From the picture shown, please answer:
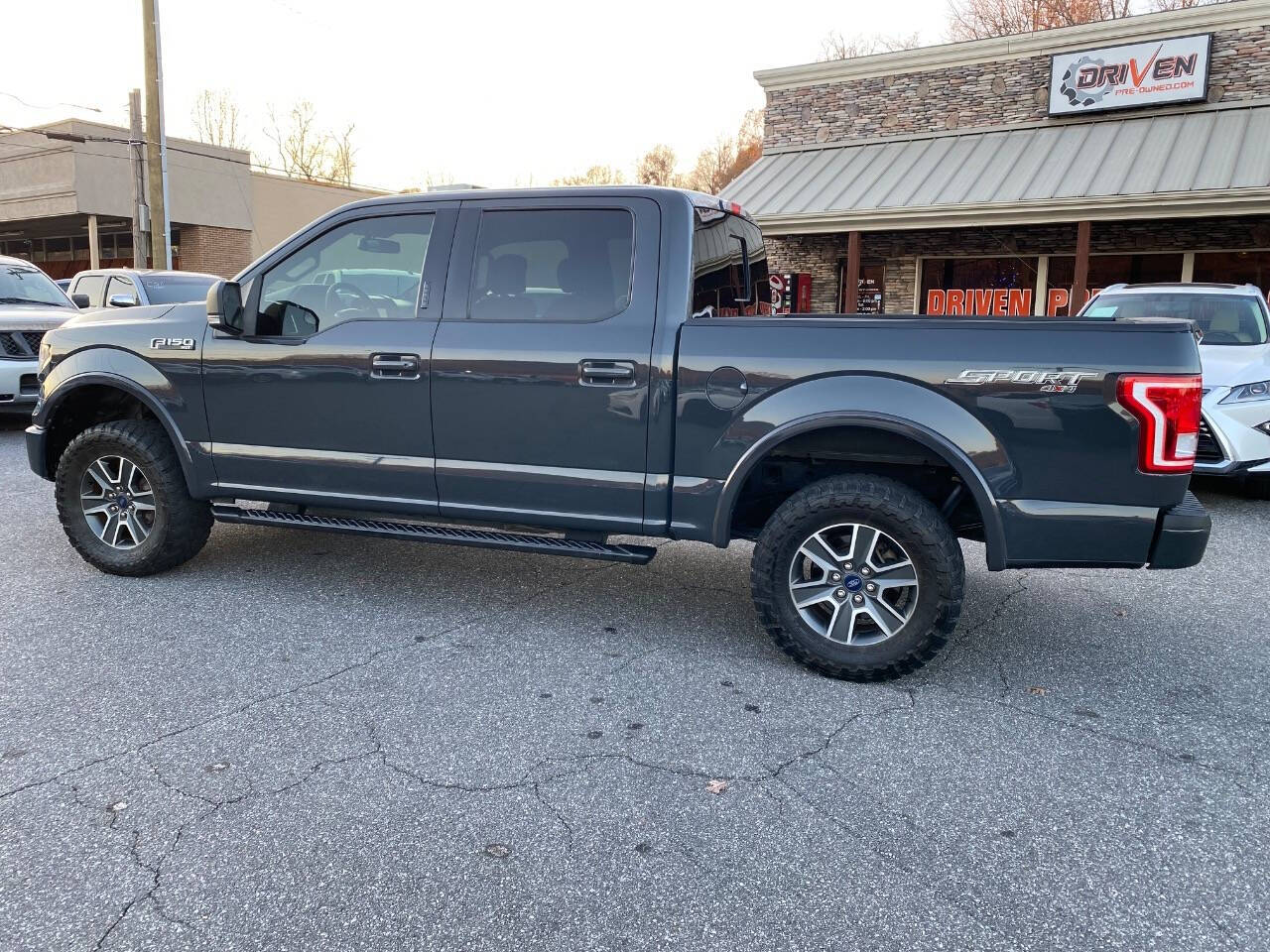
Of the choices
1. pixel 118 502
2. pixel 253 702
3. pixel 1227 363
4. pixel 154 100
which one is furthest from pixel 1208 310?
pixel 154 100

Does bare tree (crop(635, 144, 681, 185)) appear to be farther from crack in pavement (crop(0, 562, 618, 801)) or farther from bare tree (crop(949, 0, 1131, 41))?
crack in pavement (crop(0, 562, 618, 801))

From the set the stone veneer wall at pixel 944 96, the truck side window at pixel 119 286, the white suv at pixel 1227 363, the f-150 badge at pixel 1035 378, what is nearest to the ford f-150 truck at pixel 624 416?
the f-150 badge at pixel 1035 378

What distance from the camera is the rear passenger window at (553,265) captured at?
4137mm

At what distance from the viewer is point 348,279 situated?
4.55 metres

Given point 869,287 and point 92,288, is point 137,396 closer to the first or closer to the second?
point 92,288

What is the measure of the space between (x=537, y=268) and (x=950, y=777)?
8.94ft

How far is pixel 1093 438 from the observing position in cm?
343

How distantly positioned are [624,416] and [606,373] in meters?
0.20

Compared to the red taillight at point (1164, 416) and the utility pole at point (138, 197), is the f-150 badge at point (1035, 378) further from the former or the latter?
the utility pole at point (138, 197)

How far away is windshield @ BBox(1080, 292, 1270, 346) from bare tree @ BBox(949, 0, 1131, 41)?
24000 millimetres

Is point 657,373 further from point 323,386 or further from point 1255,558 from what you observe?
point 1255,558

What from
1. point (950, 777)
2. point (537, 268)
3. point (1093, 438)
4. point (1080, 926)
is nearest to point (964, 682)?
point (950, 777)

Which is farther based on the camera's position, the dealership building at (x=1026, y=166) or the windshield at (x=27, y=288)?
the dealership building at (x=1026, y=166)

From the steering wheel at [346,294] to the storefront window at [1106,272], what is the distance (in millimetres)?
14530
